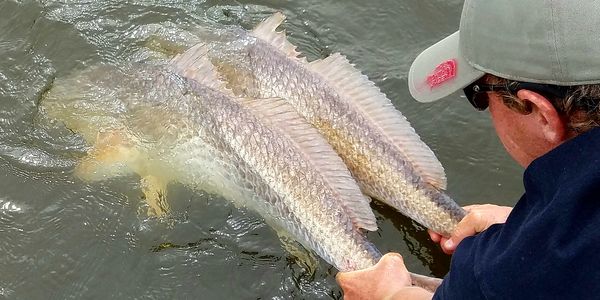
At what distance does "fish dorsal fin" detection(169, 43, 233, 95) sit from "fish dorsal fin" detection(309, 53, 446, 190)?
19.3 inches

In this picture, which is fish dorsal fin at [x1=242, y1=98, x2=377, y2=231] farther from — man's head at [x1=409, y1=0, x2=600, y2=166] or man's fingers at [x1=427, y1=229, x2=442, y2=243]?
man's head at [x1=409, y1=0, x2=600, y2=166]

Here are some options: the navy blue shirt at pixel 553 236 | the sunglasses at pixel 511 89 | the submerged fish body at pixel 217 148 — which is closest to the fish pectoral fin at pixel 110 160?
the submerged fish body at pixel 217 148

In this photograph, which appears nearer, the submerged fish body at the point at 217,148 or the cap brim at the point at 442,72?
the cap brim at the point at 442,72

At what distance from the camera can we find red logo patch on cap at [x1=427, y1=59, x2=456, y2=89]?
2.04m

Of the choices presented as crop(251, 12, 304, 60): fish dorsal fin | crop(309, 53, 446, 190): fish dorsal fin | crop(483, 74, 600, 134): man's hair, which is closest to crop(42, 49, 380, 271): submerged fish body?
crop(309, 53, 446, 190): fish dorsal fin

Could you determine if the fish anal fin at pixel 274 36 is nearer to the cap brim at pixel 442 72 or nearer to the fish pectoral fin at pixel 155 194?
the fish pectoral fin at pixel 155 194

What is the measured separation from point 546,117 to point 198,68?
2.27 metres

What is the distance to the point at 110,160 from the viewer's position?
12.6 ft

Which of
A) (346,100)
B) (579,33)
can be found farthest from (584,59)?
(346,100)

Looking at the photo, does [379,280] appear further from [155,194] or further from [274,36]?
[274,36]

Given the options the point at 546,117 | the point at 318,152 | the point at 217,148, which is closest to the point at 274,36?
the point at 217,148

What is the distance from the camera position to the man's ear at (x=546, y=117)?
1.73 m

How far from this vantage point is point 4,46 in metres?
4.66

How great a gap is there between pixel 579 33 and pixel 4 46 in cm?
393
